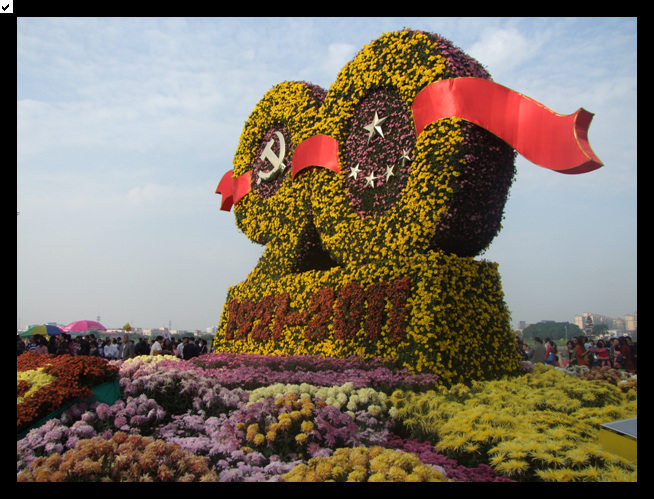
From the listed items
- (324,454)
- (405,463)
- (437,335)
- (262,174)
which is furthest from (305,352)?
(405,463)

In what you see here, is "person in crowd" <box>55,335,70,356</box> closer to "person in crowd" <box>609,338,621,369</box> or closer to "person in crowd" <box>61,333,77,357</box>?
"person in crowd" <box>61,333,77,357</box>

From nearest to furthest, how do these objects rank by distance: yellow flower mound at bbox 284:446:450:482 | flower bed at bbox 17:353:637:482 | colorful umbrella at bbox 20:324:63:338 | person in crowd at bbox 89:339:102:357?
yellow flower mound at bbox 284:446:450:482, flower bed at bbox 17:353:637:482, person in crowd at bbox 89:339:102:357, colorful umbrella at bbox 20:324:63:338

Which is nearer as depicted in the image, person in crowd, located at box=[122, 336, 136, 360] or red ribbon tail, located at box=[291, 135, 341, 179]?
red ribbon tail, located at box=[291, 135, 341, 179]

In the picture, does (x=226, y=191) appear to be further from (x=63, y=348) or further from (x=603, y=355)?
(x=603, y=355)

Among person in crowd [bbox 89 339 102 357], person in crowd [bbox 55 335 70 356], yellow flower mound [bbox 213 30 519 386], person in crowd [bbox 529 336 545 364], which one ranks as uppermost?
yellow flower mound [bbox 213 30 519 386]

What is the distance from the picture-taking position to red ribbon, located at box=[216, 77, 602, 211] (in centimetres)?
612

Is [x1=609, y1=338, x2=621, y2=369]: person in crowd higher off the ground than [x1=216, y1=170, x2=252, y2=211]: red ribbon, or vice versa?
[x1=216, y1=170, x2=252, y2=211]: red ribbon

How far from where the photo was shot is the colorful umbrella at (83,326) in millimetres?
18536

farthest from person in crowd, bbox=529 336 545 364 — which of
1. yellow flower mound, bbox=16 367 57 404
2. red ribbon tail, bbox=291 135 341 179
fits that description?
yellow flower mound, bbox=16 367 57 404

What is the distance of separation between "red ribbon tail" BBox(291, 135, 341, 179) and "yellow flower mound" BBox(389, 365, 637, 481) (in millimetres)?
4422

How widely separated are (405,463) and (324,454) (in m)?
0.73

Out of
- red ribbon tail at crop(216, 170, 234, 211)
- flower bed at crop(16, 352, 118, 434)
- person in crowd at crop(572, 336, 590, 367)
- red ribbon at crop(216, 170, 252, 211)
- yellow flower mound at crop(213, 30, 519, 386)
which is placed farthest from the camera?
red ribbon tail at crop(216, 170, 234, 211)

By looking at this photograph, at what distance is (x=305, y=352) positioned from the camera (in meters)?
8.73

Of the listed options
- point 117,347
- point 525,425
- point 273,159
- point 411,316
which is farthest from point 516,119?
point 117,347
